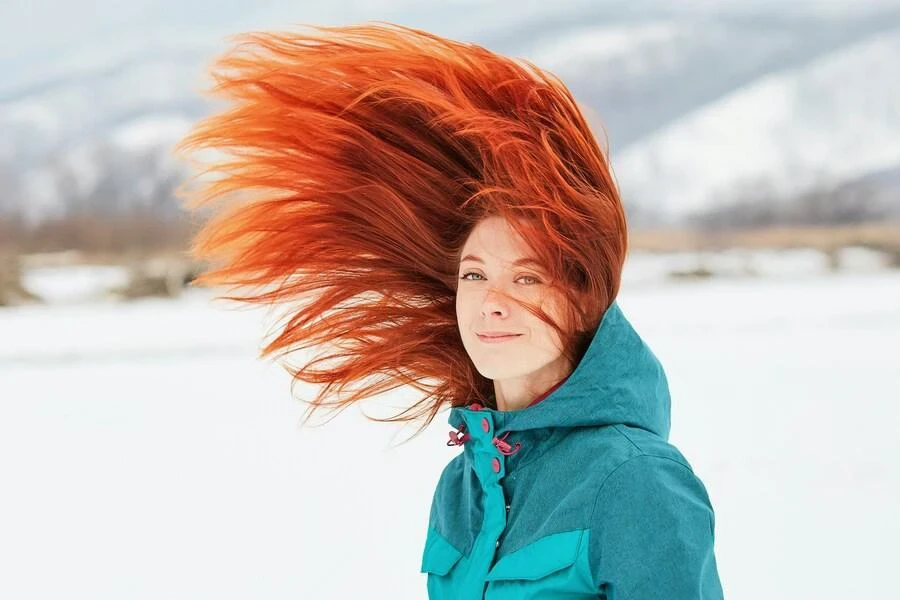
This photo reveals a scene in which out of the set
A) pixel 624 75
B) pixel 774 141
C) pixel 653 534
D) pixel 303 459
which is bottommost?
pixel 303 459

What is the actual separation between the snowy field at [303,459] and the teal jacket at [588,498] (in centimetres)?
38

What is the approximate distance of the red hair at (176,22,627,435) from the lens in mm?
1124

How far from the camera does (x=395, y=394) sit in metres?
2.65

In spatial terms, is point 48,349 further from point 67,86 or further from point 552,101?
point 552,101

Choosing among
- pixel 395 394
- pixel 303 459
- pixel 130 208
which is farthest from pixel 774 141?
pixel 395 394

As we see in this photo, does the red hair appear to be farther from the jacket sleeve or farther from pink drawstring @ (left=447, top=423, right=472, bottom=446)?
the jacket sleeve

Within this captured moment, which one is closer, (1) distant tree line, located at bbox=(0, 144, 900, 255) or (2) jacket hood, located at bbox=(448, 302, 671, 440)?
(2) jacket hood, located at bbox=(448, 302, 671, 440)

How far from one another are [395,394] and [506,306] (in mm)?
1547

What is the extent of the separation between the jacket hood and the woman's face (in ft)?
0.16

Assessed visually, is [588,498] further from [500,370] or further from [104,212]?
[104,212]

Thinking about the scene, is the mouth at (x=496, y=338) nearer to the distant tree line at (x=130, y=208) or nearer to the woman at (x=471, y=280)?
the woman at (x=471, y=280)

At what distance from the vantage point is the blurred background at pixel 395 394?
274cm

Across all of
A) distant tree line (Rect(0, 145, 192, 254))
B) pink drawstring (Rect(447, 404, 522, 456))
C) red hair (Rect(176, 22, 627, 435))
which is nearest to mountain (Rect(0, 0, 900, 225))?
distant tree line (Rect(0, 145, 192, 254))

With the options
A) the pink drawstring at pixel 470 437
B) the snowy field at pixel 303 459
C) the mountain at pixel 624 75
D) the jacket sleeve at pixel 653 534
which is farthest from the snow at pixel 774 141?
the jacket sleeve at pixel 653 534
